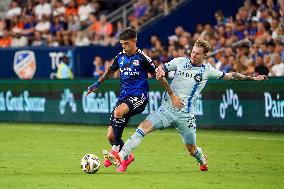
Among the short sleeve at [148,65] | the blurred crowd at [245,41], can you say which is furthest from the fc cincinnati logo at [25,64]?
the short sleeve at [148,65]

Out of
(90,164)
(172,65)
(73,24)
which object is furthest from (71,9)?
(90,164)

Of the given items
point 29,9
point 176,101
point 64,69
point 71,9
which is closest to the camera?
point 176,101

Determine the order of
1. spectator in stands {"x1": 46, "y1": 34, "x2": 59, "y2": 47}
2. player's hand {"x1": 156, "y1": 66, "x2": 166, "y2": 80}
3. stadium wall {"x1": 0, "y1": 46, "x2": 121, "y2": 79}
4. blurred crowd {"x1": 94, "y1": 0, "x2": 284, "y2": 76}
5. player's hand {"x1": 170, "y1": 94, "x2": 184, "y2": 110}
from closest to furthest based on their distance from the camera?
player's hand {"x1": 156, "y1": 66, "x2": 166, "y2": 80}, player's hand {"x1": 170, "y1": 94, "x2": 184, "y2": 110}, blurred crowd {"x1": 94, "y1": 0, "x2": 284, "y2": 76}, stadium wall {"x1": 0, "y1": 46, "x2": 121, "y2": 79}, spectator in stands {"x1": 46, "y1": 34, "x2": 59, "y2": 47}

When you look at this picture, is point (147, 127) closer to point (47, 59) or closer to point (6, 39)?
point (47, 59)

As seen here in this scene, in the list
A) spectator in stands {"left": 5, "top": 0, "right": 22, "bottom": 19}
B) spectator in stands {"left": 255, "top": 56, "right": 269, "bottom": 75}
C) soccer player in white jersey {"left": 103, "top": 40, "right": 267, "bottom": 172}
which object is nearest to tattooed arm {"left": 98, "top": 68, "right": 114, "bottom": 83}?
soccer player in white jersey {"left": 103, "top": 40, "right": 267, "bottom": 172}

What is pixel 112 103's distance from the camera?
2436cm

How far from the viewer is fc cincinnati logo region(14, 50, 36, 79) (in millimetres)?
30672

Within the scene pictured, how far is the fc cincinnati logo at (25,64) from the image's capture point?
30.7 metres

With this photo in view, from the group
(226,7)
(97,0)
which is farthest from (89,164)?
(97,0)

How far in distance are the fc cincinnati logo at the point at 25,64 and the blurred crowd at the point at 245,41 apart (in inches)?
181

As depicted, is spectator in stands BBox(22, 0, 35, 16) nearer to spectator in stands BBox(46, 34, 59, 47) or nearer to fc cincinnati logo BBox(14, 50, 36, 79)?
spectator in stands BBox(46, 34, 59, 47)

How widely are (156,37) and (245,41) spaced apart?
4.88 meters

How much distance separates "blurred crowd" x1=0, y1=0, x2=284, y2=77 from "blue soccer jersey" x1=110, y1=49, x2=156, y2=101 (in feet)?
31.4

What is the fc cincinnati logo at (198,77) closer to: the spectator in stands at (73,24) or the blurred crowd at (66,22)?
the blurred crowd at (66,22)
